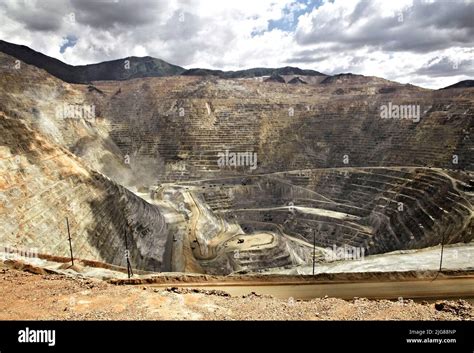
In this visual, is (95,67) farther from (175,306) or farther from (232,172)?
(175,306)

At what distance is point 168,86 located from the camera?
94938 mm

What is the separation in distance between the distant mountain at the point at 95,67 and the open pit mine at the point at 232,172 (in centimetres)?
102

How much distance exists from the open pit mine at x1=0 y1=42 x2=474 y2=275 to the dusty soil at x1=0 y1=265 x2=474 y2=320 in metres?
5.32

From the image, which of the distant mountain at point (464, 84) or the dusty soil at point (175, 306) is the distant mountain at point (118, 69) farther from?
the dusty soil at point (175, 306)

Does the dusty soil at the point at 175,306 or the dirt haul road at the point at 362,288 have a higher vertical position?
the dusty soil at the point at 175,306

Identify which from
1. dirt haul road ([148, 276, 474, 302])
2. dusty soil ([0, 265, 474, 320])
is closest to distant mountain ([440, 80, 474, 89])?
dirt haul road ([148, 276, 474, 302])

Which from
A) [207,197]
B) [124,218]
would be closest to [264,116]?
[207,197]

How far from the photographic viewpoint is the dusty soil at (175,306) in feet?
33.2

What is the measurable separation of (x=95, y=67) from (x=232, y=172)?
A: 292 ft

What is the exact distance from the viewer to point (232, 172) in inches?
2849

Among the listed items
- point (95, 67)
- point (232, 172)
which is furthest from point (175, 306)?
point (95, 67)

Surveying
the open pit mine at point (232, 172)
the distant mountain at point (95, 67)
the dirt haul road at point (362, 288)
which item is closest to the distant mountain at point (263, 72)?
the open pit mine at point (232, 172)
